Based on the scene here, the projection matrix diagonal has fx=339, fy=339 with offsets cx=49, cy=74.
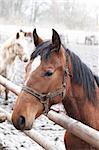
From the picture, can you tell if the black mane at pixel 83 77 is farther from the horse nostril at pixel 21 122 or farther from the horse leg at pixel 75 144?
the horse nostril at pixel 21 122

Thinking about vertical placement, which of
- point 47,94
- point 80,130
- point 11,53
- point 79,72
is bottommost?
point 11,53

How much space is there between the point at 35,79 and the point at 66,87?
0.83 ft

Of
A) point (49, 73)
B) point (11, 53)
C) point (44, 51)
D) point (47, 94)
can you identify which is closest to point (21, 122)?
point (47, 94)

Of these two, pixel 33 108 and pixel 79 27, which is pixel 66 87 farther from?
pixel 79 27

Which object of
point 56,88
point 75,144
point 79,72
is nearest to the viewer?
point 56,88

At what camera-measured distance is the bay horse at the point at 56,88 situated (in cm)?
235

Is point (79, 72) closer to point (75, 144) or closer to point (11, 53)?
point (75, 144)

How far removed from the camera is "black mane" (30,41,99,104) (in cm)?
244

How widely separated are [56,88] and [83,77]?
27 centimetres

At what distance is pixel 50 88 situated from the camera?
2.39 m

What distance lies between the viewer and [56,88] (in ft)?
7.89

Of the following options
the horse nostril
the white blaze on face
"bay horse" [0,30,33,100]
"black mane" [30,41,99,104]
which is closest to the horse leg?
"black mane" [30,41,99,104]

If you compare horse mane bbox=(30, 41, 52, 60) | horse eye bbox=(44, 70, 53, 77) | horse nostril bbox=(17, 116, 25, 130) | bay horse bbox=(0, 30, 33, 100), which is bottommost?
bay horse bbox=(0, 30, 33, 100)

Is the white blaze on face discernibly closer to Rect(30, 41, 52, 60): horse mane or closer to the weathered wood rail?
Rect(30, 41, 52, 60): horse mane
